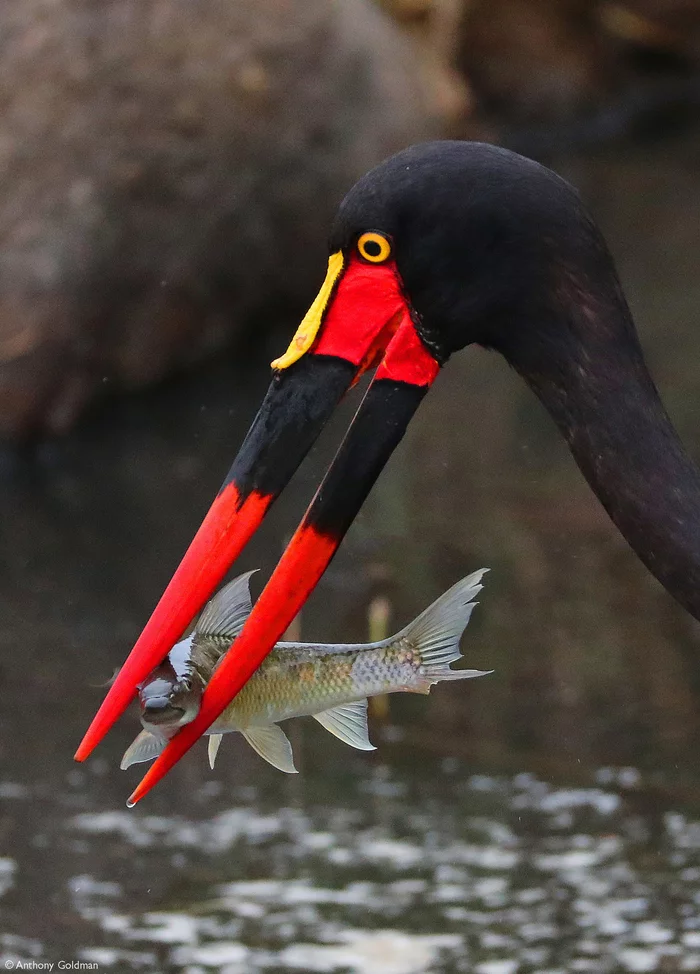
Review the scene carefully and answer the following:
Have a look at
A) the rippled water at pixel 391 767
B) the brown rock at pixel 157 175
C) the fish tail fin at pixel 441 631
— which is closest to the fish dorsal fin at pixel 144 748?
the fish tail fin at pixel 441 631

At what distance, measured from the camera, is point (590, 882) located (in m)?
4.45

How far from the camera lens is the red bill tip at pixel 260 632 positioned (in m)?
2.92

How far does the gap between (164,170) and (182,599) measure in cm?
533

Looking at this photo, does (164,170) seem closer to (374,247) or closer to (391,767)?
(391,767)

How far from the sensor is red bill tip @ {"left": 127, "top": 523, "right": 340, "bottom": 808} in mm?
2920

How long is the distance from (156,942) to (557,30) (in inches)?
454

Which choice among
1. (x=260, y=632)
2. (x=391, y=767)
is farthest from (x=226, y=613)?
(x=391, y=767)

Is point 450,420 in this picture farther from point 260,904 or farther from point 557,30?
point 557,30

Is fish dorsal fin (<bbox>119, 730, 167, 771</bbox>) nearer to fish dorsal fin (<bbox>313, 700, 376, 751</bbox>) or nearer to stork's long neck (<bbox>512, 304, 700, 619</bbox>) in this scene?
fish dorsal fin (<bbox>313, 700, 376, 751</bbox>)

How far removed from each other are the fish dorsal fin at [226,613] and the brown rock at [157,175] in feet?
14.9

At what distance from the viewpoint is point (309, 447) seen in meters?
2.96

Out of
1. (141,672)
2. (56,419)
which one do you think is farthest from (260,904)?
(56,419)

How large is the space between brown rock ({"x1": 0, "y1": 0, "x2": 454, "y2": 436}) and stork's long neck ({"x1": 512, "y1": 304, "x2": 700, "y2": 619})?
191 inches

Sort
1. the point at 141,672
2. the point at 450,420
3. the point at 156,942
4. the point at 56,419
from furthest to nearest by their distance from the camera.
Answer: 1. the point at 450,420
2. the point at 56,419
3. the point at 156,942
4. the point at 141,672
